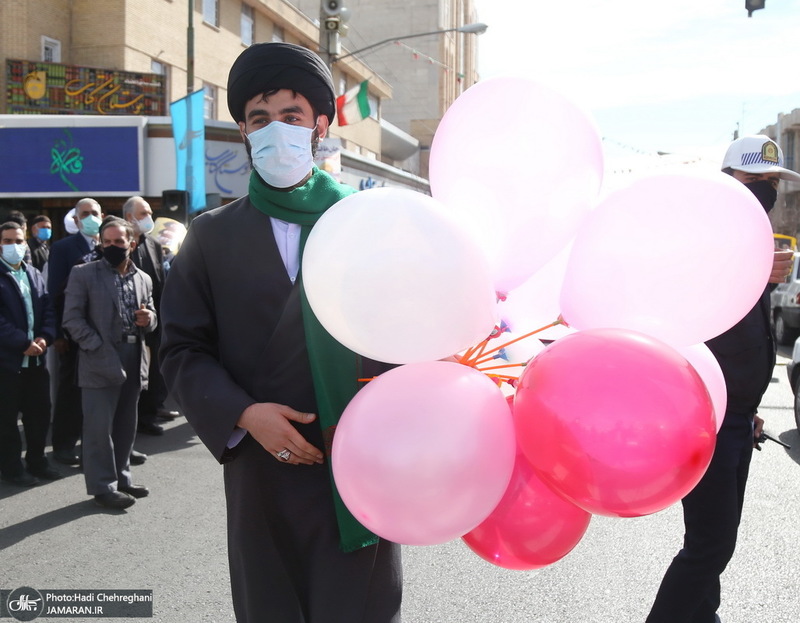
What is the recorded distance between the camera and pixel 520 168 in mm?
1947

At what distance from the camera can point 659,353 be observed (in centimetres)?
164

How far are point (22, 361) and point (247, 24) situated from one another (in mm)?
22654

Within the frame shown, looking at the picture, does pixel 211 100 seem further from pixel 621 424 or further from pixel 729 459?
pixel 621 424

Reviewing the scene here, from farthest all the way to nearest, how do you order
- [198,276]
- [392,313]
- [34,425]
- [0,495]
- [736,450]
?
[34,425] < [0,495] < [736,450] < [198,276] < [392,313]

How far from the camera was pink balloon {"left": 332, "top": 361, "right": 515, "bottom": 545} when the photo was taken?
5.36 feet

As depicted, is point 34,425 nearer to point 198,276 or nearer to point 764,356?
point 198,276

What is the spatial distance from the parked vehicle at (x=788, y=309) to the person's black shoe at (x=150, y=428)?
37.5 ft

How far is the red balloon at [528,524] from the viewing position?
188cm

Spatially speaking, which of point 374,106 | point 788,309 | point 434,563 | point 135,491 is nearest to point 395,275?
point 434,563

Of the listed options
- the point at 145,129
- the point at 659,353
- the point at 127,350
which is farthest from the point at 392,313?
the point at 145,129

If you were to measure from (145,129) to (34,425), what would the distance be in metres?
12.6

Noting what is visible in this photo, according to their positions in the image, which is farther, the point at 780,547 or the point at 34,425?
the point at 34,425

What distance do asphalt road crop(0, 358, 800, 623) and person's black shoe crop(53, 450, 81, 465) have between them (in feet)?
1.75

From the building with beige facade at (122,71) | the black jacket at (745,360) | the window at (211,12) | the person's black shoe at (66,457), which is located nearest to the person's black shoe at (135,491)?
the person's black shoe at (66,457)
